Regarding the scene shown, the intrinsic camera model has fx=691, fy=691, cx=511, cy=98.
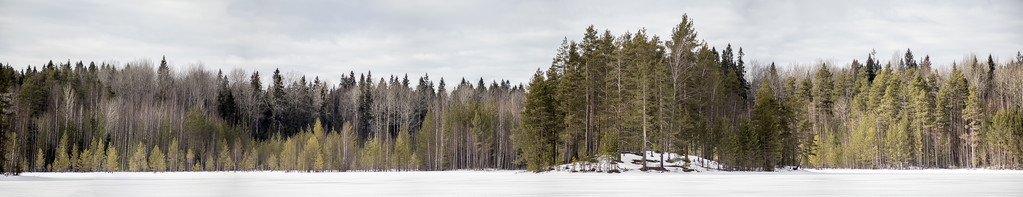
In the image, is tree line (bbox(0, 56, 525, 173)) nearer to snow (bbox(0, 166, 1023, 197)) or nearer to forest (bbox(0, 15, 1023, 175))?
forest (bbox(0, 15, 1023, 175))

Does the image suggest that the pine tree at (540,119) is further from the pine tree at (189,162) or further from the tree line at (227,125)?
the pine tree at (189,162)

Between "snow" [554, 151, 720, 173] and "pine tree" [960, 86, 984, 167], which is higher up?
"pine tree" [960, 86, 984, 167]

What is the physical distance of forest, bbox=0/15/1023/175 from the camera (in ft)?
175

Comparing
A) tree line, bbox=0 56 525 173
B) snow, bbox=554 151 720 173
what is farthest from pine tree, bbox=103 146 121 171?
snow, bbox=554 151 720 173

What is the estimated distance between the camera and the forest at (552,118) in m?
53.3

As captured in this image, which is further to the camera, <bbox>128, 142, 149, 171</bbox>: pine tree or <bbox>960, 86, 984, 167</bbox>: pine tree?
<bbox>960, 86, 984, 167</bbox>: pine tree

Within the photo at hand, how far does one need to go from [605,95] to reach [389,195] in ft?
121

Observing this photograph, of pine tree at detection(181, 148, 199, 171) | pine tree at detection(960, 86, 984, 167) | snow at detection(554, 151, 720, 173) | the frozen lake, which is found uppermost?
pine tree at detection(960, 86, 984, 167)

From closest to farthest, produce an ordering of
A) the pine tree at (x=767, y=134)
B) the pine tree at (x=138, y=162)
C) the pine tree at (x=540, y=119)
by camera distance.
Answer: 1. the pine tree at (x=540, y=119)
2. the pine tree at (x=767, y=134)
3. the pine tree at (x=138, y=162)

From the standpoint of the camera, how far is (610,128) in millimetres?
52906

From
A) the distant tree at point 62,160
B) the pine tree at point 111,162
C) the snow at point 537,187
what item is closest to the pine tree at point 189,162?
the pine tree at point 111,162

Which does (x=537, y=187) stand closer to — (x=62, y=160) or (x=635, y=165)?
(x=635, y=165)

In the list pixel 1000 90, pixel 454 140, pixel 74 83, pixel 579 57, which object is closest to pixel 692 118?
pixel 579 57

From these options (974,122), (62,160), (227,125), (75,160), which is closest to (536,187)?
(62,160)
